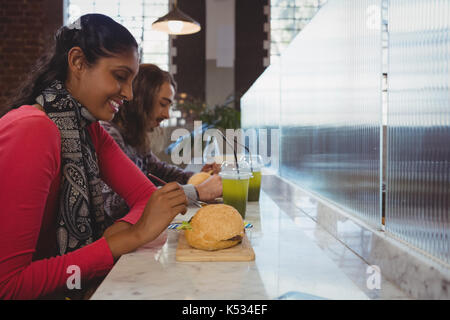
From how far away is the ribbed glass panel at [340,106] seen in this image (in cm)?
88

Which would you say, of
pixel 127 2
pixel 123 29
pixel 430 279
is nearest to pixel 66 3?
pixel 127 2

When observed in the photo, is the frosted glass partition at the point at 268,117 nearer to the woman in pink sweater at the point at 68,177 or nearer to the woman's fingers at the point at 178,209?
the woman in pink sweater at the point at 68,177

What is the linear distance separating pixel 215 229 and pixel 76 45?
0.65 metres

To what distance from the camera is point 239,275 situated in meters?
0.70

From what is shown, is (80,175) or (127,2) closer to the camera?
(80,175)

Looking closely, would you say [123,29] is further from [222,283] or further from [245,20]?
[245,20]

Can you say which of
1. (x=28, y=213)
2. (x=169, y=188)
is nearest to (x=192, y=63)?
(x=169, y=188)

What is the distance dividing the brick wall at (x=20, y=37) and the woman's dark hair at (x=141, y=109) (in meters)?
3.73

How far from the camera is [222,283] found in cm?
66

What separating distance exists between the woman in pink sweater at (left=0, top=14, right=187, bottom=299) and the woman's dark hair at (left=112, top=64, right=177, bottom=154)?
2.45 feet

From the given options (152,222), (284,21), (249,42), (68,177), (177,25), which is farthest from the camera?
(284,21)

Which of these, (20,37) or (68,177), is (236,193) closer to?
(68,177)

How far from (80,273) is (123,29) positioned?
68 centimetres
